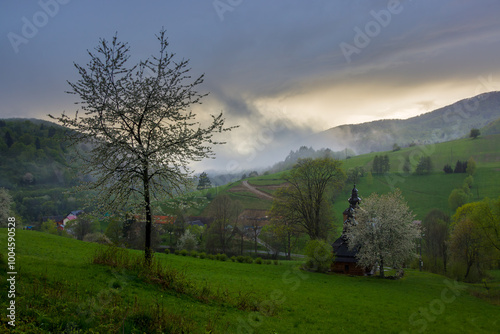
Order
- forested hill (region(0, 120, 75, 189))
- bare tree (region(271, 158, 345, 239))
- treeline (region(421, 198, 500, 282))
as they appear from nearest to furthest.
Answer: treeline (region(421, 198, 500, 282)) → bare tree (region(271, 158, 345, 239)) → forested hill (region(0, 120, 75, 189))

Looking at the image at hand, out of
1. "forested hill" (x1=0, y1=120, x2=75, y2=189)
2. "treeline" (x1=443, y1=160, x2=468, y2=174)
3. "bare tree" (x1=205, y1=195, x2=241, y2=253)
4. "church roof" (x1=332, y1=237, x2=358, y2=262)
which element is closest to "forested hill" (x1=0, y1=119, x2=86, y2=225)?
"forested hill" (x1=0, y1=120, x2=75, y2=189)

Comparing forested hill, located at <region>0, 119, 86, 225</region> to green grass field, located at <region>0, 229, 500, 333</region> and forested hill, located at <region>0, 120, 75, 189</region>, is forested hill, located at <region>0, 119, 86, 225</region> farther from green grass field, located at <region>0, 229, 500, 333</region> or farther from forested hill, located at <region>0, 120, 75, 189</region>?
green grass field, located at <region>0, 229, 500, 333</region>

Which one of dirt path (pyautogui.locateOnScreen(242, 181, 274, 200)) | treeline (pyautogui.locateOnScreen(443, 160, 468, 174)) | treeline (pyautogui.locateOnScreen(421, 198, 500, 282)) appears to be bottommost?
treeline (pyautogui.locateOnScreen(421, 198, 500, 282))

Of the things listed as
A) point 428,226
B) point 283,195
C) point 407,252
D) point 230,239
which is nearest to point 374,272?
point 407,252

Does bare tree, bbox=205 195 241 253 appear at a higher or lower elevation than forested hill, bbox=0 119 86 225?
lower

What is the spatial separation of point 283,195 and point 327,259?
12400 millimetres

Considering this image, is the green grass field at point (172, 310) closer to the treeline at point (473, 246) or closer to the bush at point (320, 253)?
the bush at point (320, 253)

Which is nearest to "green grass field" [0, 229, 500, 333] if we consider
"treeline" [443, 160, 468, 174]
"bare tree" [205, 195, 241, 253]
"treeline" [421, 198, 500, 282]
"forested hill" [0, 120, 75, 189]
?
"treeline" [421, 198, 500, 282]

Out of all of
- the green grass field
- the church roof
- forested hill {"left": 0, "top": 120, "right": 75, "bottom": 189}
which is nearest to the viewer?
the green grass field

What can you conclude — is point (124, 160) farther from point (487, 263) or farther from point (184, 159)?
point (487, 263)

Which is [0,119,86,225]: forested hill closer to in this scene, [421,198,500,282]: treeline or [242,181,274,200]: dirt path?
[242,181,274,200]: dirt path

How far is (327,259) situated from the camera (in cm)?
3522

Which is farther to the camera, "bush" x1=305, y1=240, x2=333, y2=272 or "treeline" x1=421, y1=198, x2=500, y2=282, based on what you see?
"treeline" x1=421, y1=198, x2=500, y2=282

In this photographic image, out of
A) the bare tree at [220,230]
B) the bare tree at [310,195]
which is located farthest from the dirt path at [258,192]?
the bare tree at [310,195]
